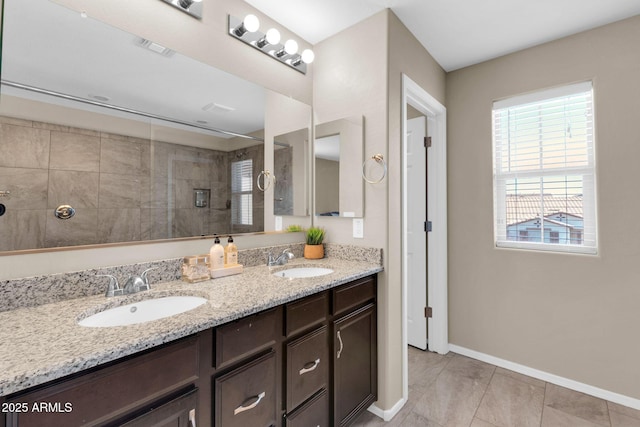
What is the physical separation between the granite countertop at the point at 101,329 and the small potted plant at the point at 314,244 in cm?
59

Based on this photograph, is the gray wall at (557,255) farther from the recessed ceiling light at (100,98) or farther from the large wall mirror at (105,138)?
the recessed ceiling light at (100,98)

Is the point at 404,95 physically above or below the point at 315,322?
above

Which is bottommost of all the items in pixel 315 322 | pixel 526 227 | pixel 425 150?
pixel 315 322

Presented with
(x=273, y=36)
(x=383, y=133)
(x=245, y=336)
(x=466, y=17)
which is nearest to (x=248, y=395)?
(x=245, y=336)

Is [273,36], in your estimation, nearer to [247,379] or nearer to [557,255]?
[247,379]

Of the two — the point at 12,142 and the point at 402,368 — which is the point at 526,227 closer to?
the point at 402,368

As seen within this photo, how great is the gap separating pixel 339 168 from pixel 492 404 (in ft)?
6.23

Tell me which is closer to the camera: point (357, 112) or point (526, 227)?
point (357, 112)

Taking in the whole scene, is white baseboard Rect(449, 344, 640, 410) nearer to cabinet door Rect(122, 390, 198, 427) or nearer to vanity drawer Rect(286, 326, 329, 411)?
vanity drawer Rect(286, 326, 329, 411)

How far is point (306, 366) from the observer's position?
136 cm

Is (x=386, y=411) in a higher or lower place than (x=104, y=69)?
lower

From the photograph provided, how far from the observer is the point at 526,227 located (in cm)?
236

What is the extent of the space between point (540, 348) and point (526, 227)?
93 cm

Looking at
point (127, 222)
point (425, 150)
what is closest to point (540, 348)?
point (425, 150)
